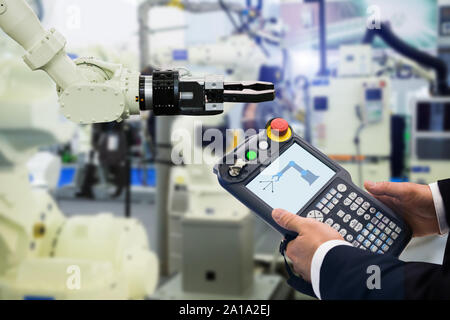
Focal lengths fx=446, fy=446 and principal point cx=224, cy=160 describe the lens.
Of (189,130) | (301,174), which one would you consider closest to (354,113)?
(189,130)

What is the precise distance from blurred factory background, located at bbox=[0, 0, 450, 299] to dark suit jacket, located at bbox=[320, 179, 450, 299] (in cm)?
23

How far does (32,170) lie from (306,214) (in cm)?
116

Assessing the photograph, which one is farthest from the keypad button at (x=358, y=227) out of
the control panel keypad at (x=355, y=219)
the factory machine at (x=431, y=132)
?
the factory machine at (x=431, y=132)

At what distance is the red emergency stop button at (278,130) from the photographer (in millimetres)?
871

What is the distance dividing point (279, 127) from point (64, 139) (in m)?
0.91

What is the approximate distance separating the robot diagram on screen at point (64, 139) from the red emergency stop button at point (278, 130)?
9 cm

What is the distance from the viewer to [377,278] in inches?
27.4

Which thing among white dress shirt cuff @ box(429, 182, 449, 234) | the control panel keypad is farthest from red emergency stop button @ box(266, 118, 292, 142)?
white dress shirt cuff @ box(429, 182, 449, 234)

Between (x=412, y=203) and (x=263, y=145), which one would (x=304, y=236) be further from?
(x=412, y=203)

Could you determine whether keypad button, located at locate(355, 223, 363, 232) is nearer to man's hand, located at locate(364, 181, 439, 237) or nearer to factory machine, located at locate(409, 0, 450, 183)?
man's hand, located at locate(364, 181, 439, 237)

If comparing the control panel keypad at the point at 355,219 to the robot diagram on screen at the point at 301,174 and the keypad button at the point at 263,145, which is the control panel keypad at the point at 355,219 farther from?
the keypad button at the point at 263,145

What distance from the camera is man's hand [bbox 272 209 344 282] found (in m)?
0.75

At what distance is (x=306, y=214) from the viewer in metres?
0.83
